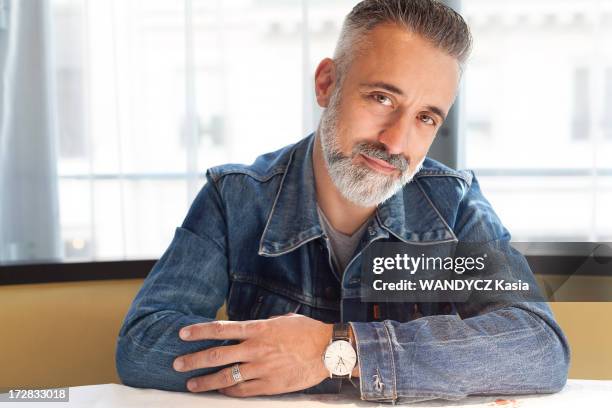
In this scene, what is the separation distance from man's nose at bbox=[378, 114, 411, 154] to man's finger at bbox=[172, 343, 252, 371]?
0.40 m

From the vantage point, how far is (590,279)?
4.33 ft

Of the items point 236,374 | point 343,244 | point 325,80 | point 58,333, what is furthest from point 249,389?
point 58,333

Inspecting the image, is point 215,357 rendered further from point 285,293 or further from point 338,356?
point 285,293

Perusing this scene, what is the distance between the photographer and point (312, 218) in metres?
1.17

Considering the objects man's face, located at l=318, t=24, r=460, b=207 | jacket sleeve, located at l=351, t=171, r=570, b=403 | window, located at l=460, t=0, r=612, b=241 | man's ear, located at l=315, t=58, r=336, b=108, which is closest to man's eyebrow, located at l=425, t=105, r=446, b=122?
man's face, located at l=318, t=24, r=460, b=207

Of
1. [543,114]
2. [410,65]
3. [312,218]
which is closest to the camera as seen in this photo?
[410,65]

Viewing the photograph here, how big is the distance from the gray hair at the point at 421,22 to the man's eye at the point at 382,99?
105mm

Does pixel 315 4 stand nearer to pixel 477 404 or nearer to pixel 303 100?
pixel 303 100

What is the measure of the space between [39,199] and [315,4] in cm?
98

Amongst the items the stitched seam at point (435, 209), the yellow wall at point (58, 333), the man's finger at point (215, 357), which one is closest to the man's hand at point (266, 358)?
the man's finger at point (215, 357)

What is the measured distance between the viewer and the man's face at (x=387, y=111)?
1045 millimetres

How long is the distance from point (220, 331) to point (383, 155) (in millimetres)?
397

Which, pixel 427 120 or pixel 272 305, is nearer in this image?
pixel 427 120

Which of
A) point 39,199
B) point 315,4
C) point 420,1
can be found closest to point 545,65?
point 315,4
